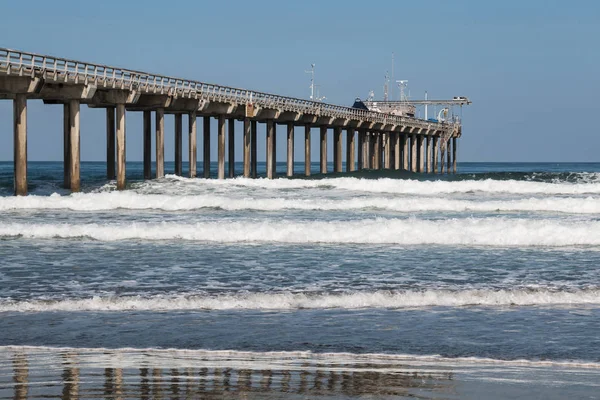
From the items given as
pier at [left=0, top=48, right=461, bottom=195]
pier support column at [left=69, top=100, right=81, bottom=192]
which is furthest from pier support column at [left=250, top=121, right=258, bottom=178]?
pier support column at [left=69, top=100, right=81, bottom=192]

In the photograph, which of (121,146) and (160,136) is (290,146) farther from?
(121,146)

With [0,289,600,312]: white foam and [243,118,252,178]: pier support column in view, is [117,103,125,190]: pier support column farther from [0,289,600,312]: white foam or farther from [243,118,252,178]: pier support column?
[0,289,600,312]: white foam

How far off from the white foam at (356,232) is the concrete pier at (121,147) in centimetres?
1564

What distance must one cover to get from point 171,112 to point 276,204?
1782cm

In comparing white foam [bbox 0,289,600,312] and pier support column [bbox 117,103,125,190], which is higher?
pier support column [bbox 117,103,125,190]

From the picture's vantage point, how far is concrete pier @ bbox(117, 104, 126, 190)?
3575 centimetres

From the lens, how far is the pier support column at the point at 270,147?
49375mm

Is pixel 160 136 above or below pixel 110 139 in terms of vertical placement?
above

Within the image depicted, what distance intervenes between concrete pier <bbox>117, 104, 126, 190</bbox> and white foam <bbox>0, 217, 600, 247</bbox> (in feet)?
51.3

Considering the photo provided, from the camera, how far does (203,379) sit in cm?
641

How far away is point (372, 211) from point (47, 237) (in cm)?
1164

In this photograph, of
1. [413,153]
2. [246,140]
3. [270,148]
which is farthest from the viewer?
[413,153]

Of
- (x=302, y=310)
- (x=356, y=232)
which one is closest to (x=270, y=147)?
(x=356, y=232)

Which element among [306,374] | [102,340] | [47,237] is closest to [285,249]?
[47,237]
